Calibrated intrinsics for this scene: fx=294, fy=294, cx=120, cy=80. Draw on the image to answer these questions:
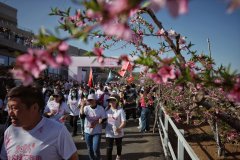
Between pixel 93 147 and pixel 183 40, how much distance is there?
4.06 metres

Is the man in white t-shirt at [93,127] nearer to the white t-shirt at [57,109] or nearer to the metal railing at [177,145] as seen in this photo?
the white t-shirt at [57,109]

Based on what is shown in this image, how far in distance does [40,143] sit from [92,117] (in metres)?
4.71

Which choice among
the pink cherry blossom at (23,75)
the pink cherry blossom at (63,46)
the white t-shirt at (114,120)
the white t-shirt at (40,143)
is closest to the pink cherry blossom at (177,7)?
the pink cherry blossom at (63,46)

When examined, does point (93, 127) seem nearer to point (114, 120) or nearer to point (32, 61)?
point (114, 120)

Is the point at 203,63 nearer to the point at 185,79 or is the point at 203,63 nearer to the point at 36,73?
the point at 185,79

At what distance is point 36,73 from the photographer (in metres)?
1.13

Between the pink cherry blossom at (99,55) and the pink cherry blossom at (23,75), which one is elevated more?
the pink cherry blossom at (99,55)

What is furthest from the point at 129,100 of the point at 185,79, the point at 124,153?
the point at 185,79

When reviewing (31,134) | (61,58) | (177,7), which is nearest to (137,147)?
(31,134)

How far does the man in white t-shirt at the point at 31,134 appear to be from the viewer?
2.80 m

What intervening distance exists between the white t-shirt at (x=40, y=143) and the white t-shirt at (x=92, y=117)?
14.4 feet

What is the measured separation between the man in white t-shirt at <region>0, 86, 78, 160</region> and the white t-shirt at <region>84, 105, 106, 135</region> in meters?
4.40

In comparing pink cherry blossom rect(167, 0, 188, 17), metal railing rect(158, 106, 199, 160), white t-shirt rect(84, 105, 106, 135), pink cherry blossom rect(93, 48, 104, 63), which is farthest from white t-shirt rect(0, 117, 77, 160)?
white t-shirt rect(84, 105, 106, 135)

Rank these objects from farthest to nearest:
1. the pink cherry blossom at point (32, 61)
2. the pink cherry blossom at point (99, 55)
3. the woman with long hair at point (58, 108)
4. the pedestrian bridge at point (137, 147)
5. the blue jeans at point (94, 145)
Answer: the pedestrian bridge at point (137, 147), the woman with long hair at point (58, 108), the blue jeans at point (94, 145), the pink cherry blossom at point (99, 55), the pink cherry blossom at point (32, 61)
